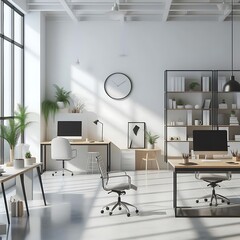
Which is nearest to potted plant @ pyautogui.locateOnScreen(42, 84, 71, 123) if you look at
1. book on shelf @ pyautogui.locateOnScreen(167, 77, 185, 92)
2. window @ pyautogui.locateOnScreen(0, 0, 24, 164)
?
window @ pyautogui.locateOnScreen(0, 0, 24, 164)

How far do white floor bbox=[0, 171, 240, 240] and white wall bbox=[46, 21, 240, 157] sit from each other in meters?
2.93

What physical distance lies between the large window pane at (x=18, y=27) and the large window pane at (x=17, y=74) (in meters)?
0.23

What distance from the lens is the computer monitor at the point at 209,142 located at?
7.30 m

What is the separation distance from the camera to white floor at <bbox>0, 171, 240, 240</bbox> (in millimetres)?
5293

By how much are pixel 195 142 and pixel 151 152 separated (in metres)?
4.19

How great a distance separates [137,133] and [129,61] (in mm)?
1781

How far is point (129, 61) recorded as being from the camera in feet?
38.1

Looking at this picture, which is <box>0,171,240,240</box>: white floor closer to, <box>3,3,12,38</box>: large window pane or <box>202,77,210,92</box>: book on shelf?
<box>202,77,210,92</box>: book on shelf

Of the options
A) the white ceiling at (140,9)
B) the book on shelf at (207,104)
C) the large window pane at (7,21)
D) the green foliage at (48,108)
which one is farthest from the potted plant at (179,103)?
the large window pane at (7,21)

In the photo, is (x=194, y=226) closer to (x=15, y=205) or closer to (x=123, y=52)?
(x=15, y=205)

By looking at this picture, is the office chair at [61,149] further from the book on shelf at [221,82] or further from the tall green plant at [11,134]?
the book on shelf at [221,82]

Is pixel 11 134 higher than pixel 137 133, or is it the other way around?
pixel 11 134

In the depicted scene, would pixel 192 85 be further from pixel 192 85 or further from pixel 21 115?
pixel 21 115

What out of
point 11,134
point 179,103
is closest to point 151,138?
point 179,103
